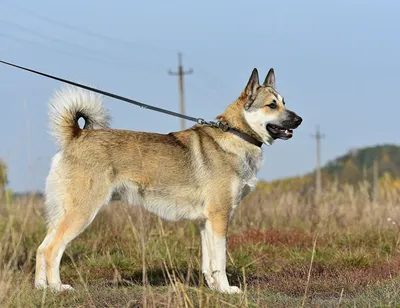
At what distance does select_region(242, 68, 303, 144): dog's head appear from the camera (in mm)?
6930

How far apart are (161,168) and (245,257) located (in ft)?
7.17

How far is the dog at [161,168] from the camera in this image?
20.8 feet

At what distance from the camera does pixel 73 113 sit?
6.59 metres

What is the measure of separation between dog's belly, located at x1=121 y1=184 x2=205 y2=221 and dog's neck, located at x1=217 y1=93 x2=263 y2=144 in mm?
847

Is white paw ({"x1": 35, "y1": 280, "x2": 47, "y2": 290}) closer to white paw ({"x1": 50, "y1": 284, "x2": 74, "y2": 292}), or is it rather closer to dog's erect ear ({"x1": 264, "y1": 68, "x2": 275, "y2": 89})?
white paw ({"x1": 50, "y1": 284, "x2": 74, "y2": 292})

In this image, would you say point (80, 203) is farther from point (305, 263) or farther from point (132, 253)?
point (305, 263)

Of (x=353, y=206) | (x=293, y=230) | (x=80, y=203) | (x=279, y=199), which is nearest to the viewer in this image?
(x=80, y=203)

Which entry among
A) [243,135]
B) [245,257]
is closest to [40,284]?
[243,135]

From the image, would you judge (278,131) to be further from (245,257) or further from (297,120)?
(245,257)

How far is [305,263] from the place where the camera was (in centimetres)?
793

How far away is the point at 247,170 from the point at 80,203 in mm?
1616

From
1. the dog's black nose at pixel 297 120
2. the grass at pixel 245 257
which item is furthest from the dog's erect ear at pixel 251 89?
the grass at pixel 245 257

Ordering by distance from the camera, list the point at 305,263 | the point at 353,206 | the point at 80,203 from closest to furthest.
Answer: the point at 80,203, the point at 305,263, the point at 353,206

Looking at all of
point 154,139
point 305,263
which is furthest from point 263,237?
point 154,139
